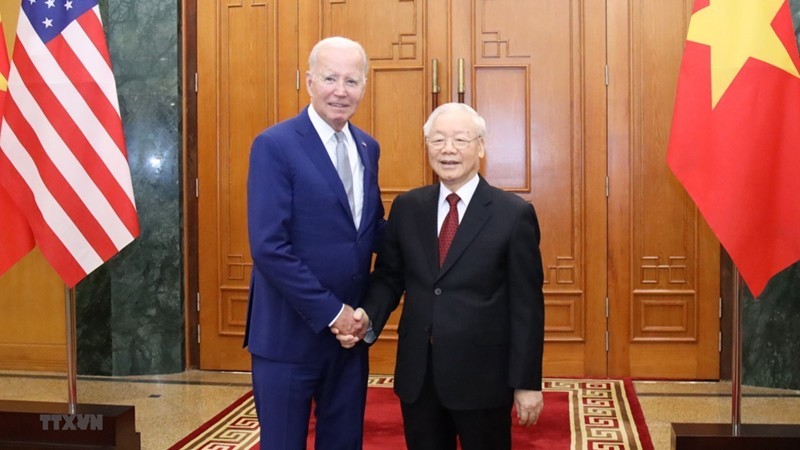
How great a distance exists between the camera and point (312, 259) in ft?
8.30

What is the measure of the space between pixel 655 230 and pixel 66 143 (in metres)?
3.34

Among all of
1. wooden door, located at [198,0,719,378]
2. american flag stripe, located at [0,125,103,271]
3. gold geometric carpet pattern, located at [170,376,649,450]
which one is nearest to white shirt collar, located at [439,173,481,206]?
american flag stripe, located at [0,125,103,271]

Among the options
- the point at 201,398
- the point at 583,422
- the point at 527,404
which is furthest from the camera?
the point at 201,398

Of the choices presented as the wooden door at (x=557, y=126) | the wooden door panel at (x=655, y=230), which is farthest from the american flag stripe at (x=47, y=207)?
the wooden door panel at (x=655, y=230)

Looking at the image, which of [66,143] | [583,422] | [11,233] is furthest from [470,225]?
[583,422]

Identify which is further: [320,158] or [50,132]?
[50,132]

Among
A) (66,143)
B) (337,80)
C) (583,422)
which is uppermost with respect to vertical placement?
(337,80)

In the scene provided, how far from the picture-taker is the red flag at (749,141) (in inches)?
115

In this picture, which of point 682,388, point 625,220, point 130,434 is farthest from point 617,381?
point 130,434

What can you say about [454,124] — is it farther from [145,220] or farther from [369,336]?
Result: [145,220]

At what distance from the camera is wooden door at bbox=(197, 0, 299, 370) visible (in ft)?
17.6

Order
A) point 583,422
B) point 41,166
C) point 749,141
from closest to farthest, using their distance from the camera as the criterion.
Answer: point 749,141 → point 41,166 → point 583,422

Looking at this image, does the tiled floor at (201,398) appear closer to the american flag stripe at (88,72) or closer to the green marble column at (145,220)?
the green marble column at (145,220)

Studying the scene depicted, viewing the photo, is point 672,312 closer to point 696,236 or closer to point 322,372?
point 696,236
